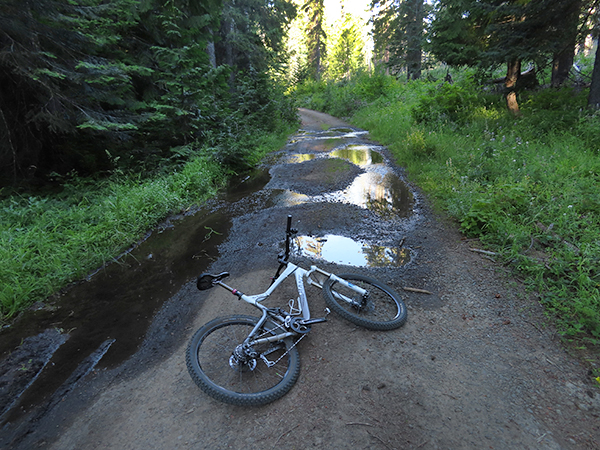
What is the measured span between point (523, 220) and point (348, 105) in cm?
2330

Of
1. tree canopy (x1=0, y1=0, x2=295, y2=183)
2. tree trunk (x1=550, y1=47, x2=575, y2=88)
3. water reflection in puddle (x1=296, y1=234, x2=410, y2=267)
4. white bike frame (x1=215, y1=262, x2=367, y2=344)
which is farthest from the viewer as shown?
tree trunk (x1=550, y1=47, x2=575, y2=88)

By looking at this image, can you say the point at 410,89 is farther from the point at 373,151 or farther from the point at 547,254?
the point at 547,254

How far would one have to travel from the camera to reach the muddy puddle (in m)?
3.05

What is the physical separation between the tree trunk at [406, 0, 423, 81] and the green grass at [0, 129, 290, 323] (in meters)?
19.5

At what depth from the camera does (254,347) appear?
2.87m

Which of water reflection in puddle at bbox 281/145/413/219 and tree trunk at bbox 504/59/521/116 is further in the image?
tree trunk at bbox 504/59/521/116

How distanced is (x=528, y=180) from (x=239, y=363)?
19.4 ft

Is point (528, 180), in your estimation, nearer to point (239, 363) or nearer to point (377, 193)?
point (377, 193)

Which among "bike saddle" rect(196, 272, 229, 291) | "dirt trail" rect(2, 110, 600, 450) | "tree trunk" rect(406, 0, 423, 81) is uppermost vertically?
"tree trunk" rect(406, 0, 423, 81)

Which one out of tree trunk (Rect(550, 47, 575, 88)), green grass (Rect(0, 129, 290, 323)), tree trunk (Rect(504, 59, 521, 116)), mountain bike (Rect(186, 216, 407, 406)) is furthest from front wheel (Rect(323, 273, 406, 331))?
tree trunk (Rect(550, 47, 575, 88))

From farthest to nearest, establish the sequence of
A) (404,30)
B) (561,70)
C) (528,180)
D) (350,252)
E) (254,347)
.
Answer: (404,30)
(561,70)
(528,180)
(350,252)
(254,347)

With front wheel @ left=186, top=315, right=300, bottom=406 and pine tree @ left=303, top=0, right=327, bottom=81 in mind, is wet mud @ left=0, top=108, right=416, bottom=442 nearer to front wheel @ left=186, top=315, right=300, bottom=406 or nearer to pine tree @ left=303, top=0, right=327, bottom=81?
front wheel @ left=186, top=315, right=300, bottom=406

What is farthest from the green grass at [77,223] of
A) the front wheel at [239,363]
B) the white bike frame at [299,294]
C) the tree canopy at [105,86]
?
the white bike frame at [299,294]

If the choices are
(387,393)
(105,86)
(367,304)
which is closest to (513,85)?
(367,304)
